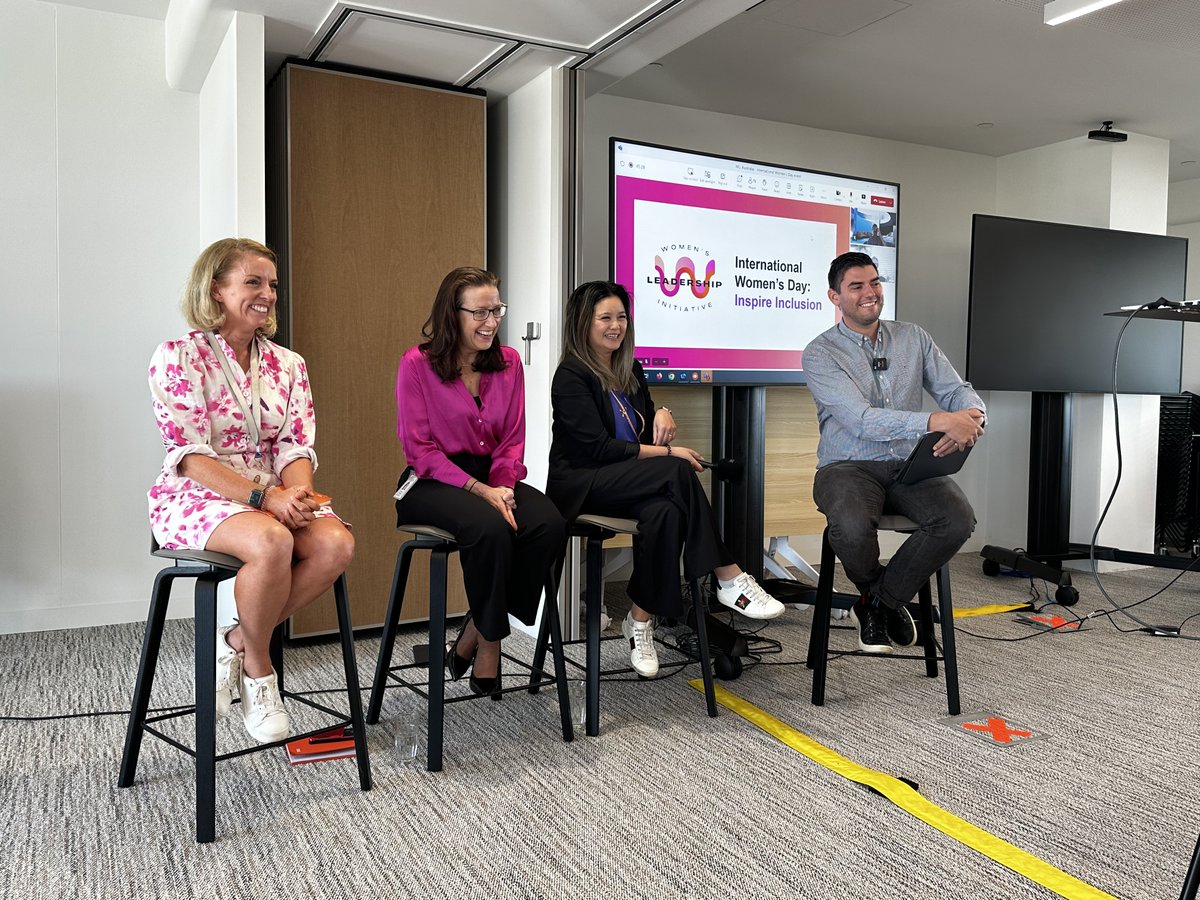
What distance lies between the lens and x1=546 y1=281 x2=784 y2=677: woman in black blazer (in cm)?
274

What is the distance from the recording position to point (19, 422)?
3686 mm

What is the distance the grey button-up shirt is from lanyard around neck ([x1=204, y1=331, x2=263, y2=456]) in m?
1.73

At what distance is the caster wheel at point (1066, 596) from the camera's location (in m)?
4.39

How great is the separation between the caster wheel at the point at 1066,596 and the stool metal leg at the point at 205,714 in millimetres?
3804

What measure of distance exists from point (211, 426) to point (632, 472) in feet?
3.79

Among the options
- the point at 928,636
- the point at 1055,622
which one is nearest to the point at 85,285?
the point at 928,636

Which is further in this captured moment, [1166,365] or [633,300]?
[1166,365]

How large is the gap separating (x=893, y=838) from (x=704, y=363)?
2.33m

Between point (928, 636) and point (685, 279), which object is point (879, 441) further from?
point (685, 279)

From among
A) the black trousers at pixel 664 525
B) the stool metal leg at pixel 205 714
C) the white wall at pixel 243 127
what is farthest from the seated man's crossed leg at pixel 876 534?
the white wall at pixel 243 127

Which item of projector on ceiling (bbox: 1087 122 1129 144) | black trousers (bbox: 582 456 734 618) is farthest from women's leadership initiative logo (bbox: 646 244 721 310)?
projector on ceiling (bbox: 1087 122 1129 144)

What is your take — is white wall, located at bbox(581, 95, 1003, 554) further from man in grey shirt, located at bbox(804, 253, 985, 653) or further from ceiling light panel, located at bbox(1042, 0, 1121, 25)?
man in grey shirt, located at bbox(804, 253, 985, 653)

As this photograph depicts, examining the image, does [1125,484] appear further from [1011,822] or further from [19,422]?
[19,422]

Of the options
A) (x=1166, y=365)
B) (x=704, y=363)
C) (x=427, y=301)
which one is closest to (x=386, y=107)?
(x=427, y=301)
